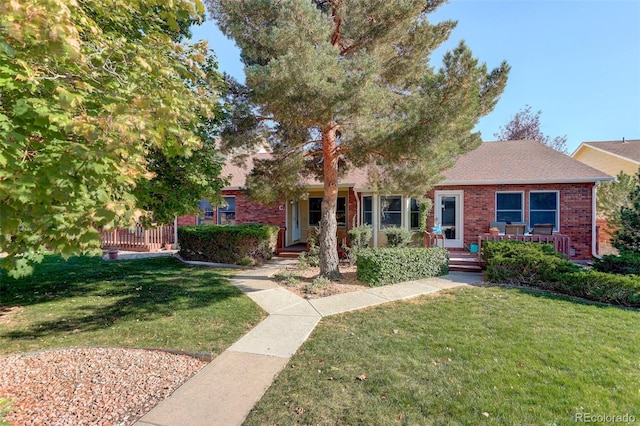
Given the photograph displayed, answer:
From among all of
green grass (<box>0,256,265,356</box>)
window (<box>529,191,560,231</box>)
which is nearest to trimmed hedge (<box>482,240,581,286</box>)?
window (<box>529,191,560,231</box>)

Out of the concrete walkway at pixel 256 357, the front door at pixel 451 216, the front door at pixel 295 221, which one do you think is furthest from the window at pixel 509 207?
the front door at pixel 295 221

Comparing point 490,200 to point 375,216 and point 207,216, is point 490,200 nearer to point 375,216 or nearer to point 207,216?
point 375,216

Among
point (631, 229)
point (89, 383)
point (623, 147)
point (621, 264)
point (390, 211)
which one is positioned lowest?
point (89, 383)

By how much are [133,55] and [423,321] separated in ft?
17.3

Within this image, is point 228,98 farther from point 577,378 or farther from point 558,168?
point 558,168

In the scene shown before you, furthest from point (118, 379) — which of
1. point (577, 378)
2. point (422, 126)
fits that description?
point (422, 126)

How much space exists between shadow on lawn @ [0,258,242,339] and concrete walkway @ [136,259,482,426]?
1292 mm

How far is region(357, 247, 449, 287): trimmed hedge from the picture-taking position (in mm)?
7750

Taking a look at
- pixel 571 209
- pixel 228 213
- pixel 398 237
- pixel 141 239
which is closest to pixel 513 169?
pixel 571 209

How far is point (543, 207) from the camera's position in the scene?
11766mm

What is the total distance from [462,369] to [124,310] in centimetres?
592

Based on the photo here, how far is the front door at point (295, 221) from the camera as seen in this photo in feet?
48.9

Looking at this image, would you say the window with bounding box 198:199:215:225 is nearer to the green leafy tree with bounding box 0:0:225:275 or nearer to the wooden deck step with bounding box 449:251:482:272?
the wooden deck step with bounding box 449:251:482:272

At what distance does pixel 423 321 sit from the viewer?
5215 millimetres
